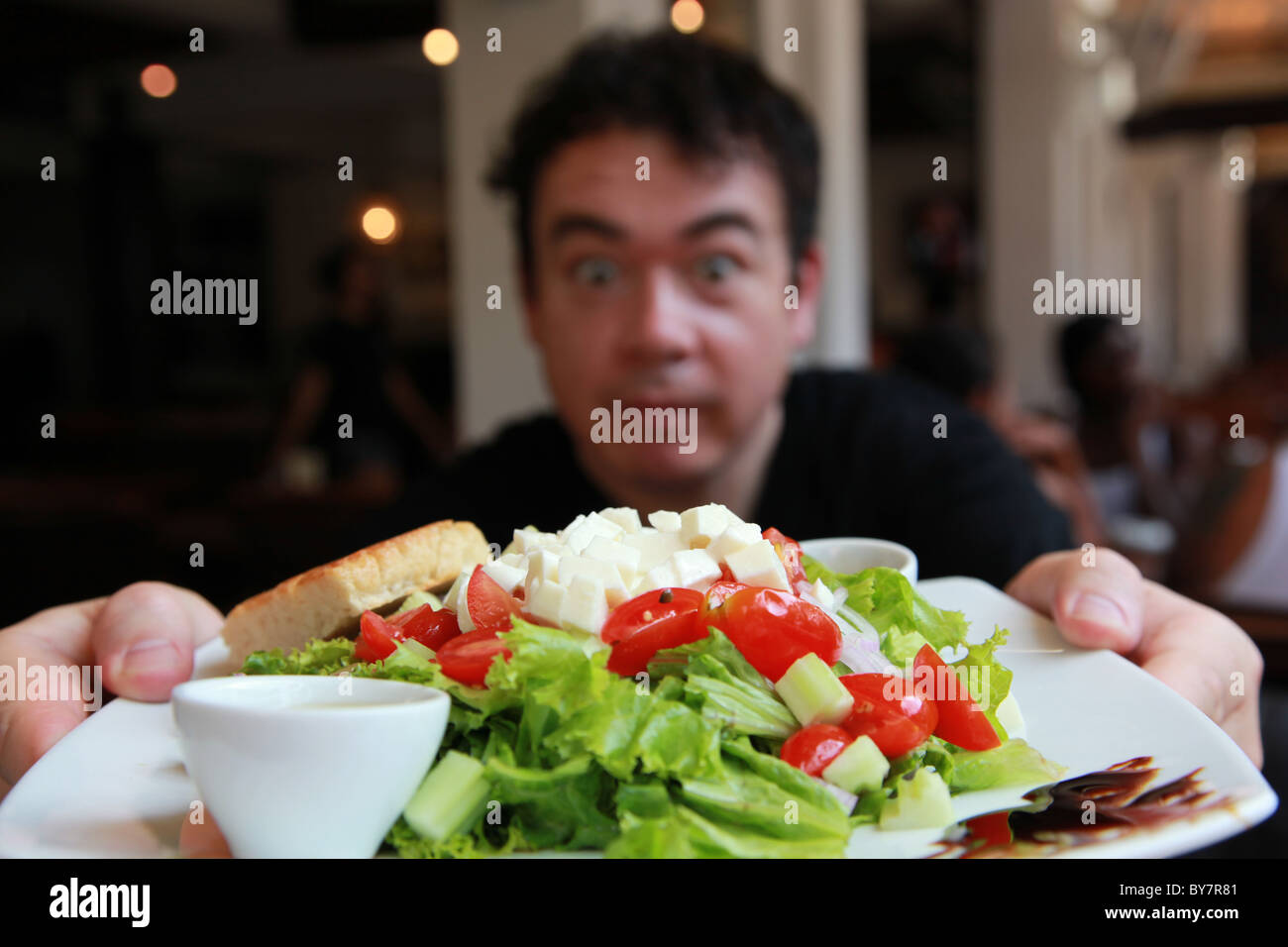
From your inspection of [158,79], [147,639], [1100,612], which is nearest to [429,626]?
[147,639]

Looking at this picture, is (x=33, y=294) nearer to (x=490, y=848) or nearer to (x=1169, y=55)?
(x=1169, y=55)

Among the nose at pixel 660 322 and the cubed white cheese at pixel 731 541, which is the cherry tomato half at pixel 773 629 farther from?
the nose at pixel 660 322

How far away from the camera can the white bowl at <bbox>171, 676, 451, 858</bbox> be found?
881 mm

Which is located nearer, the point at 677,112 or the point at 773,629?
the point at 773,629

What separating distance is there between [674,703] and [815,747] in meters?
0.14

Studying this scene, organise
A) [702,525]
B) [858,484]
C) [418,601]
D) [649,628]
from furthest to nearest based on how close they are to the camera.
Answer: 1. [858,484]
2. [418,601]
3. [702,525]
4. [649,628]

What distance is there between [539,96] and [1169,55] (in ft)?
26.3

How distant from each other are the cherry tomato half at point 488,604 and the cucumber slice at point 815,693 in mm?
286

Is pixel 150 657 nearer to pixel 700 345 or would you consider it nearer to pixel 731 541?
pixel 731 541

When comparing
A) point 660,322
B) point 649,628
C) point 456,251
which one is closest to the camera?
point 649,628

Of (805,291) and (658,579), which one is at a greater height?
(805,291)

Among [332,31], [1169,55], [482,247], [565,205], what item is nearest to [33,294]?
[332,31]

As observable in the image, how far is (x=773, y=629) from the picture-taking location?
43.2 inches

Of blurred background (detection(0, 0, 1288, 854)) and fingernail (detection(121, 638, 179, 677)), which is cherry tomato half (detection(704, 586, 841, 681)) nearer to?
fingernail (detection(121, 638, 179, 677))
